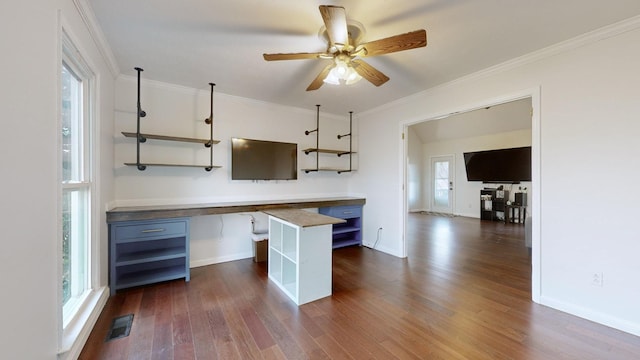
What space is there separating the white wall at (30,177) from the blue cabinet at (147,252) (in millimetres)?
1277

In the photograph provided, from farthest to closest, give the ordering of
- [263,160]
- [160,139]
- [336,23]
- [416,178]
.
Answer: [416,178]
[263,160]
[160,139]
[336,23]

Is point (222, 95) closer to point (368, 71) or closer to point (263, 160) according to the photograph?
point (263, 160)

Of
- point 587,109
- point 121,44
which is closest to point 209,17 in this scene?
point 121,44

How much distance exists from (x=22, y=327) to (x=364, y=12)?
2510 mm

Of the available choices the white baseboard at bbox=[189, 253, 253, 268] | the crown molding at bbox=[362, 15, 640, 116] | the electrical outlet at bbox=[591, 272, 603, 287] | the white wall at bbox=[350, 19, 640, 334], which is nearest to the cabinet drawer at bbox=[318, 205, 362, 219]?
the white baseboard at bbox=[189, 253, 253, 268]

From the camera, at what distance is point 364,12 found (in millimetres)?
1828

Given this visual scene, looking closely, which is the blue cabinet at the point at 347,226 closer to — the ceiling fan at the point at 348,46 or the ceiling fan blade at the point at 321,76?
the ceiling fan blade at the point at 321,76

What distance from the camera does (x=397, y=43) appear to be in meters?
1.77

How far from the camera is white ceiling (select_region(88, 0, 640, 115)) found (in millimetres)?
1775

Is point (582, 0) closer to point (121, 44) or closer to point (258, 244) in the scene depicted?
point (121, 44)

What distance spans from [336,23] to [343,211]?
304 cm

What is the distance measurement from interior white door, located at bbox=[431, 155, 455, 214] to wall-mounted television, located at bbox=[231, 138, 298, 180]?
6.13m

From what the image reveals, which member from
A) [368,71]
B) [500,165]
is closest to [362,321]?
[368,71]

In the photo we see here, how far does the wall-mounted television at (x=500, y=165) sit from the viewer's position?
21.1 ft
